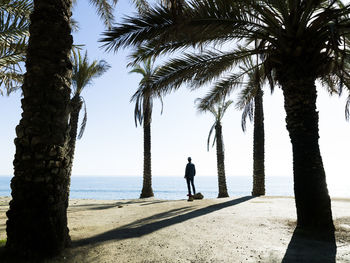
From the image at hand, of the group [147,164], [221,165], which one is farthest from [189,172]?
[221,165]

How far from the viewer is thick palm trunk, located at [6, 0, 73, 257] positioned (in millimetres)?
3205

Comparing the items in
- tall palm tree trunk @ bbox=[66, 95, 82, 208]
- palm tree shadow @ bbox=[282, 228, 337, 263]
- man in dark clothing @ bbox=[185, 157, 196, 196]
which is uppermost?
tall palm tree trunk @ bbox=[66, 95, 82, 208]

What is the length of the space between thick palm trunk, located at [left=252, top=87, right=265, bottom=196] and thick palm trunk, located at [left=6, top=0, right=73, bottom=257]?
35.2 feet

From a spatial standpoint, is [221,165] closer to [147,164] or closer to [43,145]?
[147,164]

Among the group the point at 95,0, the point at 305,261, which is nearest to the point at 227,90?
the point at 95,0

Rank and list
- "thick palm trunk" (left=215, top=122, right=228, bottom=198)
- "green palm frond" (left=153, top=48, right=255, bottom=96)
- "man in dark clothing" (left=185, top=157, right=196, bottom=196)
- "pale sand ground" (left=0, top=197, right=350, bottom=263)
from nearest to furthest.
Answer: "pale sand ground" (left=0, top=197, right=350, bottom=263) → "green palm frond" (left=153, top=48, right=255, bottom=96) → "man in dark clothing" (left=185, top=157, right=196, bottom=196) → "thick palm trunk" (left=215, top=122, right=228, bottom=198)

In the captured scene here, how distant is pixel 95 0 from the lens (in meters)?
8.20

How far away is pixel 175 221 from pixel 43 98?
12.2 feet

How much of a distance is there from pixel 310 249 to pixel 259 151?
30.4 ft

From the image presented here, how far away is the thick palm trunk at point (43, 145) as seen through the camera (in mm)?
3205

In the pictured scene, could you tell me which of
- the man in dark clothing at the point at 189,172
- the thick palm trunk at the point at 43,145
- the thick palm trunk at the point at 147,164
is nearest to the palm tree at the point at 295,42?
the thick palm trunk at the point at 43,145

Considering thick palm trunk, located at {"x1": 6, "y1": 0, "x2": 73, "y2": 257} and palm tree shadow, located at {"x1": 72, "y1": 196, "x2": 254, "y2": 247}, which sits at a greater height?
thick palm trunk, located at {"x1": 6, "y1": 0, "x2": 73, "y2": 257}


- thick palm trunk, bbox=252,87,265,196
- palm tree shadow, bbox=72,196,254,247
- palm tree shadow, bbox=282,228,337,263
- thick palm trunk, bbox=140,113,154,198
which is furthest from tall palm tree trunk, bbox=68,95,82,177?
palm tree shadow, bbox=282,228,337,263

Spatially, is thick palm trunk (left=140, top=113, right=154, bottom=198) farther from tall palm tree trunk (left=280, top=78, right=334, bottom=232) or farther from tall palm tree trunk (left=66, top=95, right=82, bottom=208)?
tall palm tree trunk (left=280, top=78, right=334, bottom=232)
